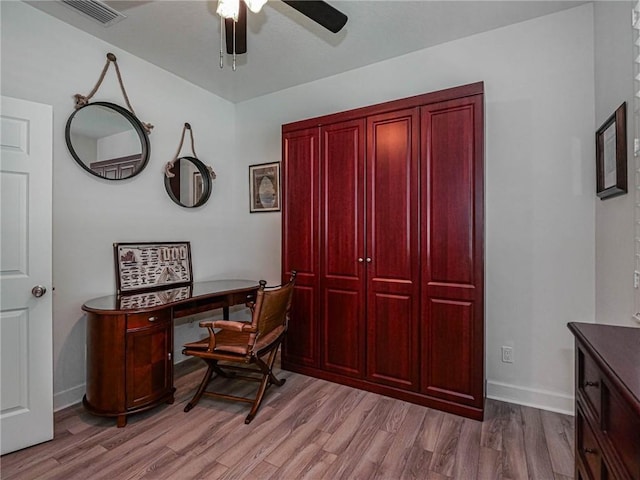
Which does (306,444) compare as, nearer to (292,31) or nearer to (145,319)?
(145,319)

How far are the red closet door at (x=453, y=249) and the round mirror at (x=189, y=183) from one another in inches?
92.6

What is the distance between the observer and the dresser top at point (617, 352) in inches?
32.0

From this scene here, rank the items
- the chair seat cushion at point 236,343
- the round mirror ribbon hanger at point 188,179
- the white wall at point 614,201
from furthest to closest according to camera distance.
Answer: the round mirror ribbon hanger at point 188,179 → the chair seat cushion at point 236,343 → the white wall at point 614,201

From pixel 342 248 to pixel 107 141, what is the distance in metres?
2.16

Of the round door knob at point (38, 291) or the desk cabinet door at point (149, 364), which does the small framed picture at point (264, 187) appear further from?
the round door knob at point (38, 291)

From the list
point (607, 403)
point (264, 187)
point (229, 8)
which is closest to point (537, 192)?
point (607, 403)

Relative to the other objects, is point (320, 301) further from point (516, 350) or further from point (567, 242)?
point (567, 242)

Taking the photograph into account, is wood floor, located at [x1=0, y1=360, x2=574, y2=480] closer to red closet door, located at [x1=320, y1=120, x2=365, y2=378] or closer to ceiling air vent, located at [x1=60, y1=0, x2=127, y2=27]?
red closet door, located at [x1=320, y1=120, x2=365, y2=378]

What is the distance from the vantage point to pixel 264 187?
12.5ft

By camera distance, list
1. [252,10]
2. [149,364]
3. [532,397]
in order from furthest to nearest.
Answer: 1. [532,397]
2. [149,364]
3. [252,10]

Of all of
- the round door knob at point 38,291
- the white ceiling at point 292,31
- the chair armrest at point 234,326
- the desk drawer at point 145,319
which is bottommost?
the chair armrest at point 234,326

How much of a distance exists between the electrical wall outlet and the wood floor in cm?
32

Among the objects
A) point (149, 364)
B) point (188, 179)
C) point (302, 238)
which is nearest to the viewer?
point (149, 364)

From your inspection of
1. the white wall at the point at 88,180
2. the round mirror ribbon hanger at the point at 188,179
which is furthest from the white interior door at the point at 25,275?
the round mirror ribbon hanger at the point at 188,179
